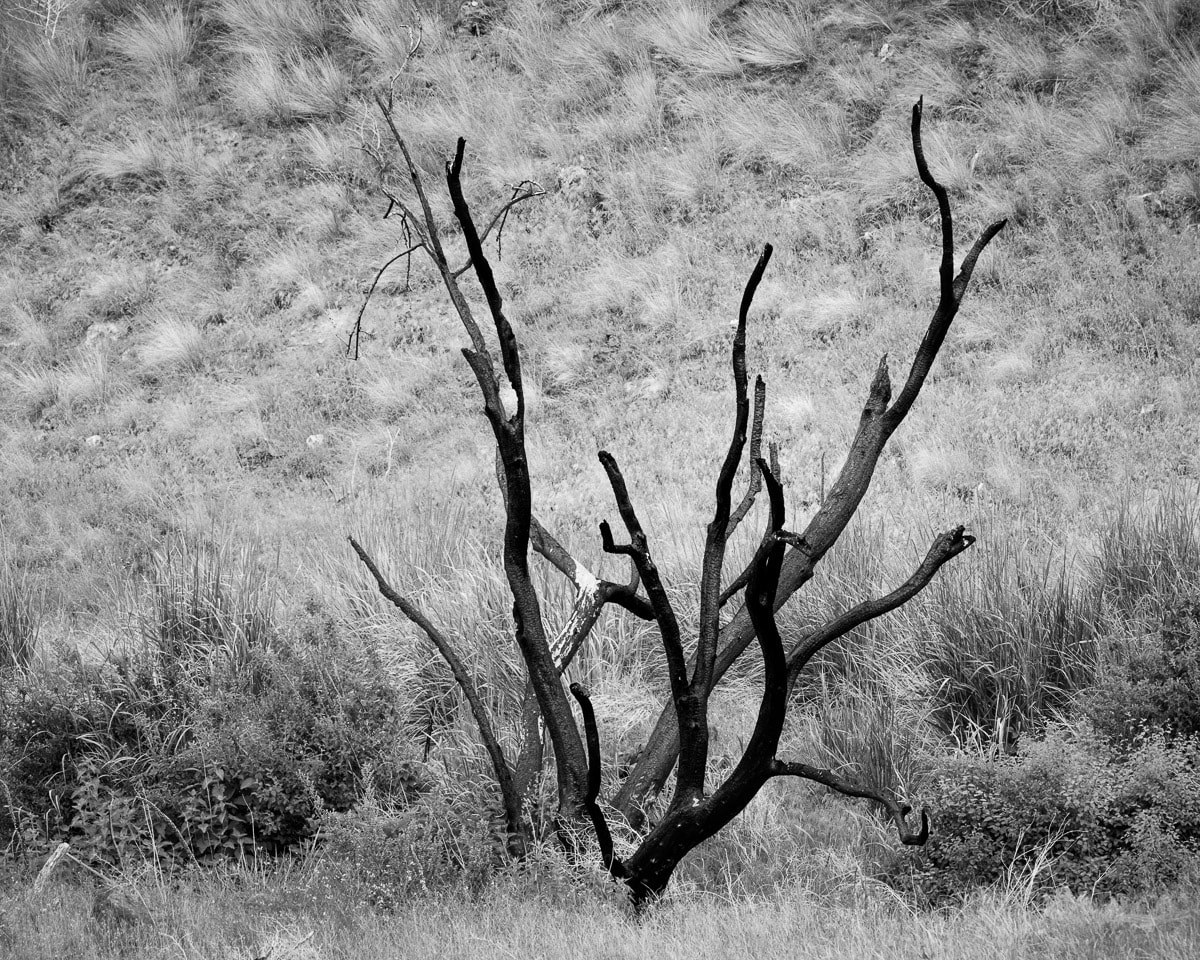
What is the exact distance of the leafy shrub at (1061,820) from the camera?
435 centimetres

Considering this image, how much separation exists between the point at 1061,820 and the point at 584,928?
2.05 metres

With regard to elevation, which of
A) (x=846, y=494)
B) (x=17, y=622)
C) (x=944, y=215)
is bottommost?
(x=17, y=622)

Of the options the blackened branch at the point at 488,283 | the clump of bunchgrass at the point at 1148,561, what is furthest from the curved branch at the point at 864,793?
the clump of bunchgrass at the point at 1148,561

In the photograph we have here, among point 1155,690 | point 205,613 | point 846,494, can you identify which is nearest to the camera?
point 846,494

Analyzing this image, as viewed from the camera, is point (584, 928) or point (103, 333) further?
point (103, 333)

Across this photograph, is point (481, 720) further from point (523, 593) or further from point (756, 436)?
point (756, 436)

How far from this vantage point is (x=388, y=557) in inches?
319

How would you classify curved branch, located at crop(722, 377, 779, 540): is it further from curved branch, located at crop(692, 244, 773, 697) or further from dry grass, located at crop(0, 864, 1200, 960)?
dry grass, located at crop(0, 864, 1200, 960)

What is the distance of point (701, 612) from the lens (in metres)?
3.78

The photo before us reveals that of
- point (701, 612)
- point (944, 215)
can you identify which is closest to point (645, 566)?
point (701, 612)

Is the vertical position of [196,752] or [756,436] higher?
[756,436]

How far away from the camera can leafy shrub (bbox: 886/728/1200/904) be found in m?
4.35

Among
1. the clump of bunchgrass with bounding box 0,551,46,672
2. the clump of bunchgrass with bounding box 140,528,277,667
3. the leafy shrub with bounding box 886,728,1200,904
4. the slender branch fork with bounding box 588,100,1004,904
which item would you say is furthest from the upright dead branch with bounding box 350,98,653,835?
the clump of bunchgrass with bounding box 0,551,46,672

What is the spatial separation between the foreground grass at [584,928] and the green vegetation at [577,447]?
3cm
